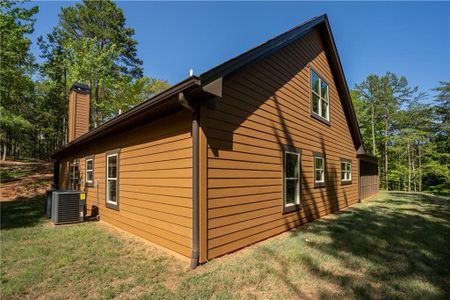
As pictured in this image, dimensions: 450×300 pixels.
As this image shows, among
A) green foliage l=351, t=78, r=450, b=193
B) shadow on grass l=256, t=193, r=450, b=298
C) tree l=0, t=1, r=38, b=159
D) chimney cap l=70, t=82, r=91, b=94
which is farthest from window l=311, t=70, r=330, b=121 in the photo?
green foliage l=351, t=78, r=450, b=193

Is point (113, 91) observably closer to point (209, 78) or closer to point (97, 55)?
point (97, 55)

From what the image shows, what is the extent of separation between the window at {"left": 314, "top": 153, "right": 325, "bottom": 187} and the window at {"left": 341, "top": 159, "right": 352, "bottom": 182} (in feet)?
8.09

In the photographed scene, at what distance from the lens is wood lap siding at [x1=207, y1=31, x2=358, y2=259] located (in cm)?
459

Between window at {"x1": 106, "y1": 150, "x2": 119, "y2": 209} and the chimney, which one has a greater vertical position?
the chimney

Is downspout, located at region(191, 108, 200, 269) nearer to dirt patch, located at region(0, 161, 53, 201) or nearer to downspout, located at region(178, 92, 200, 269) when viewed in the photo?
downspout, located at region(178, 92, 200, 269)

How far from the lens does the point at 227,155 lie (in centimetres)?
475

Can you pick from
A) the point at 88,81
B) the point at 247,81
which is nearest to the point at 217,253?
the point at 247,81

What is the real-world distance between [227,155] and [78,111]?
10.8 meters

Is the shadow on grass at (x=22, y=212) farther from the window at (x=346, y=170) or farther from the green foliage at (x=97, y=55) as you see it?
the window at (x=346, y=170)

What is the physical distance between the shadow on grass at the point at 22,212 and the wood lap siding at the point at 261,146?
6.31 metres

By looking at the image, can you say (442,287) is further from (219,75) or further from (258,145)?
(219,75)

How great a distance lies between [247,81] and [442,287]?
A: 444cm

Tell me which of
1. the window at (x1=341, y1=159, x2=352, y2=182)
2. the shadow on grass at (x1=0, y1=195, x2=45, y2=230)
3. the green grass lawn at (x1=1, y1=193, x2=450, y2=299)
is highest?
the window at (x1=341, y1=159, x2=352, y2=182)

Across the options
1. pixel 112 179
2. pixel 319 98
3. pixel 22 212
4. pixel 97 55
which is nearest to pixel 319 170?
pixel 319 98
